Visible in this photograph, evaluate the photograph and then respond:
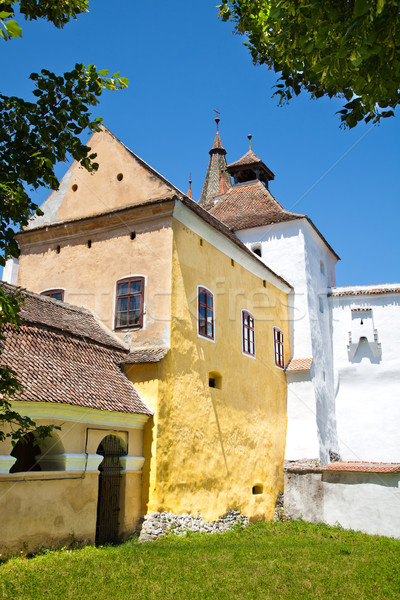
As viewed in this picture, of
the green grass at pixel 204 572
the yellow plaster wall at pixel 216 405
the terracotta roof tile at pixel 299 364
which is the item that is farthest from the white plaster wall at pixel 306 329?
the green grass at pixel 204 572

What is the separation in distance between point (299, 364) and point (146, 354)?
29.8 feet

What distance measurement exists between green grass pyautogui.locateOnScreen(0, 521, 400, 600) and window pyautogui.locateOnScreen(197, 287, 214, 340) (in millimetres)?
5145

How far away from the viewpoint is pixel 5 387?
182 inches

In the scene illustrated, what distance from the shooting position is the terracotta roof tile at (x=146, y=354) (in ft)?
41.3

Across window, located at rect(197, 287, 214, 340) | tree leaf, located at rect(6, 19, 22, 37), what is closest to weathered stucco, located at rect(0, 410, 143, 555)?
window, located at rect(197, 287, 214, 340)

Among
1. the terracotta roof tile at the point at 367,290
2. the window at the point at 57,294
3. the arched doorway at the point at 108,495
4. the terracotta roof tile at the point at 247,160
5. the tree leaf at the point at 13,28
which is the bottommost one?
the arched doorway at the point at 108,495

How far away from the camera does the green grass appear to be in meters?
7.83

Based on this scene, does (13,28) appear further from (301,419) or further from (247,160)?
(247,160)

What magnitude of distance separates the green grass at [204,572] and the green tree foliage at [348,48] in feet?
22.7

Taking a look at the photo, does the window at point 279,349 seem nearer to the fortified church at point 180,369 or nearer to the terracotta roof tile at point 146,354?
the fortified church at point 180,369

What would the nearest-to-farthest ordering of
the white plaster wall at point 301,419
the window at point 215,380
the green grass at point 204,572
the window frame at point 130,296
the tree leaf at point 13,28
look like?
1. the tree leaf at point 13,28
2. the green grass at point 204,572
3. the window frame at point 130,296
4. the window at point 215,380
5. the white plaster wall at point 301,419

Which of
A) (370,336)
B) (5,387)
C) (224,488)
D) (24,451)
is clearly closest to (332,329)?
→ (370,336)

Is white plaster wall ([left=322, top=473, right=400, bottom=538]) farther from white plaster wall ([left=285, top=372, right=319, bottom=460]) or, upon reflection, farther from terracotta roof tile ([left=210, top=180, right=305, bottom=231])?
terracotta roof tile ([left=210, top=180, right=305, bottom=231])

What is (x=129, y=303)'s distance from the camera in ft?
46.2
